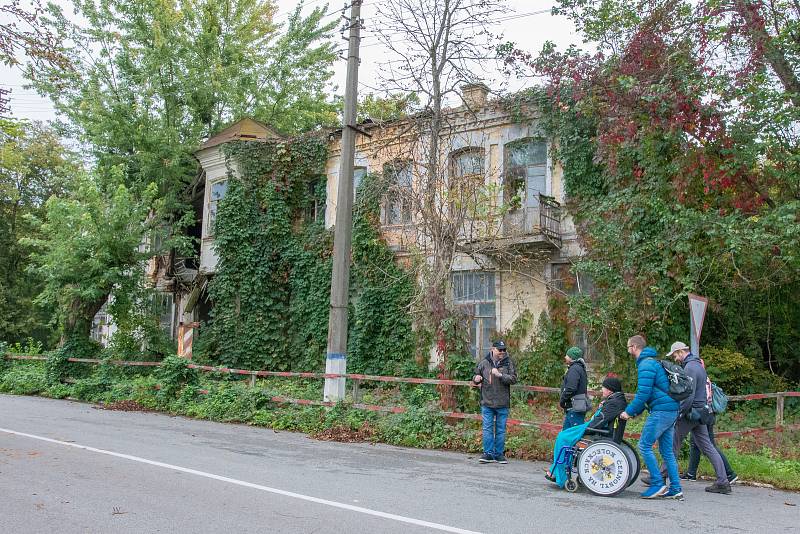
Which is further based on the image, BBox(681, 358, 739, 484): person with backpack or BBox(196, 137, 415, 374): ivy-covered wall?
BBox(196, 137, 415, 374): ivy-covered wall

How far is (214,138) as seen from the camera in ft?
83.3

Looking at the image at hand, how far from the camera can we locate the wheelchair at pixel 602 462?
8008 millimetres

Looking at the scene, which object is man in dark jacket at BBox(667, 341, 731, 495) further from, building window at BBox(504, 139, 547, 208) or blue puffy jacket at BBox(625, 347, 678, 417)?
building window at BBox(504, 139, 547, 208)

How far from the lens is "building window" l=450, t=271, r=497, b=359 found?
63.2 feet

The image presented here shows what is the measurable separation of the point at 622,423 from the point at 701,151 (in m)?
7.39

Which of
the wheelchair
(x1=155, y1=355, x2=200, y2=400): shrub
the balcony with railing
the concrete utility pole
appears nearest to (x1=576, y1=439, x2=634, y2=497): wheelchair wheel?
the wheelchair

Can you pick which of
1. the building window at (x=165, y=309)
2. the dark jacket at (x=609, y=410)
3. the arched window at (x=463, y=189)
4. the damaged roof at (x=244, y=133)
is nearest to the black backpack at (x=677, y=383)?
the dark jacket at (x=609, y=410)

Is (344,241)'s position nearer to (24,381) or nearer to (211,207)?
(211,207)

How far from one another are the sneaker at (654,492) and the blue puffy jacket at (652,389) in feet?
2.74

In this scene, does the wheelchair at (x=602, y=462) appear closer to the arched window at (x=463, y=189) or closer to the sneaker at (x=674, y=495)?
the sneaker at (x=674, y=495)

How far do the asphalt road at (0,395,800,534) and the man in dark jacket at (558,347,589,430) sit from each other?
1.02 metres

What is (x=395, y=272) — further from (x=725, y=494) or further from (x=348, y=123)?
(x=725, y=494)

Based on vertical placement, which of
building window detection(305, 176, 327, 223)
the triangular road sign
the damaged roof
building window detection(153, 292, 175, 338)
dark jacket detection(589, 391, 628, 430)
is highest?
the damaged roof

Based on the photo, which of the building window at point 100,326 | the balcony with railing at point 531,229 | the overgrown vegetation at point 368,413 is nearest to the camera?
the overgrown vegetation at point 368,413
